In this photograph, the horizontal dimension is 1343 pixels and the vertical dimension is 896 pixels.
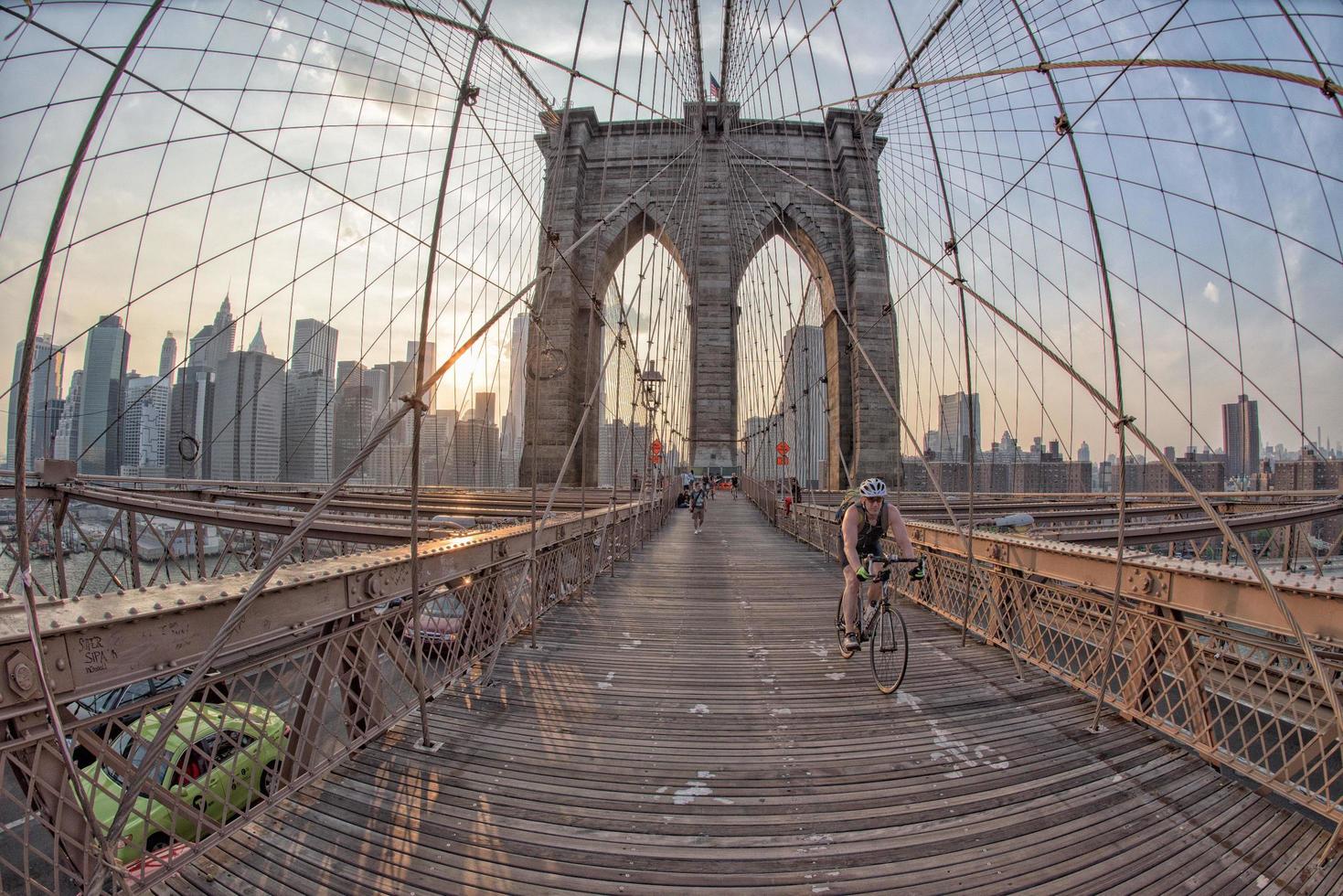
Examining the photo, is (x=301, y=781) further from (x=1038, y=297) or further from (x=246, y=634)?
(x=1038, y=297)

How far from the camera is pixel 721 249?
25.2 m

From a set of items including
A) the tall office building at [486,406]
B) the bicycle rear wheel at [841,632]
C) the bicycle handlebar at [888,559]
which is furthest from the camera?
the tall office building at [486,406]

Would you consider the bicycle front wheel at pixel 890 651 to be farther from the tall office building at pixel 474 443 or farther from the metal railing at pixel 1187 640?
the tall office building at pixel 474 443

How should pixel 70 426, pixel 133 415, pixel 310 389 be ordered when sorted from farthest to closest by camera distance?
1. pixel 310 389
2. pixel 133 415
3. pixel 70 426

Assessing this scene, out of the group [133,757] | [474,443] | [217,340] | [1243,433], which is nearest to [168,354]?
[217,340]

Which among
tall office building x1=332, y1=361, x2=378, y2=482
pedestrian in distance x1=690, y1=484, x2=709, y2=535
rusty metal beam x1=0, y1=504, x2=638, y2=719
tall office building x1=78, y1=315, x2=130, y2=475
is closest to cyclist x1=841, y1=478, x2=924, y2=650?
rusty metal beam x1=0, y1=504, x2=638, y2=719

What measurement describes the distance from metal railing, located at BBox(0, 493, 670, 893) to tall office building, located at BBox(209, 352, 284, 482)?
651 centimetres

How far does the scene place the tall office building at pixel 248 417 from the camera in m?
8.41

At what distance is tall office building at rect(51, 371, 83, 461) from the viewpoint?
670 centimetres

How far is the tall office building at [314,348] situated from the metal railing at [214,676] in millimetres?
6316

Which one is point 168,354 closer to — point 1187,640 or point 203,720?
point 203,720

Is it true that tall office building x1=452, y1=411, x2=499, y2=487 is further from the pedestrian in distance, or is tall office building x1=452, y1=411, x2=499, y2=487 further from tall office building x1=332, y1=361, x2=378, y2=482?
the pedestrian in distance

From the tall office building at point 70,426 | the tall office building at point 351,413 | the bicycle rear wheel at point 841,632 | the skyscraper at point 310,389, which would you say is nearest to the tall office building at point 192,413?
the tall office building at point 70,426

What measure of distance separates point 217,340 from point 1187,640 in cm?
1089
